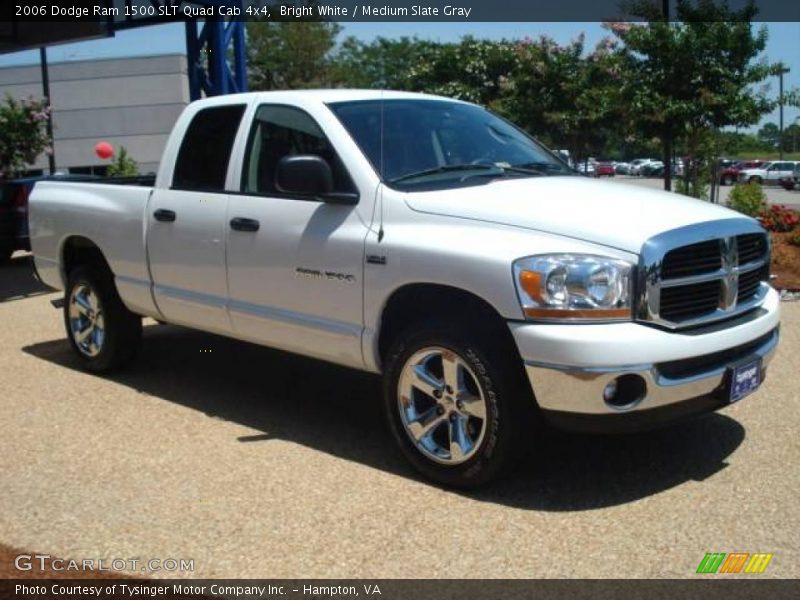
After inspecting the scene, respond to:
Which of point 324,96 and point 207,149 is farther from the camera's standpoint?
point 207,149

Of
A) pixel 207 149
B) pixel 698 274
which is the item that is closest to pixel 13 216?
pixel 207 149

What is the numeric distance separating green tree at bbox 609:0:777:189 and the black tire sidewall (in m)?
9.61

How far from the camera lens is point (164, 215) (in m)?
5.88

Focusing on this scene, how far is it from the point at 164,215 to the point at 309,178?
5.30 ft

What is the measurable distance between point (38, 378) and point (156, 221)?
185cm

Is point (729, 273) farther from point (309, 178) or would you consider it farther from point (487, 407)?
point (309, 178)

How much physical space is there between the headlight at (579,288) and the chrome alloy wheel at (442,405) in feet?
1.73

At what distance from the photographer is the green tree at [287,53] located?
1240 inches

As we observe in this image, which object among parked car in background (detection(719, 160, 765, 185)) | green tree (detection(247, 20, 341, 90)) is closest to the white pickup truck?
green tree (detection(247, 20, 341, 90))

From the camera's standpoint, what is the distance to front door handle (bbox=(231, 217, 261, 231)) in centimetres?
523

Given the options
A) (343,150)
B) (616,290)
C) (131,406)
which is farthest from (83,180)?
(616,290)

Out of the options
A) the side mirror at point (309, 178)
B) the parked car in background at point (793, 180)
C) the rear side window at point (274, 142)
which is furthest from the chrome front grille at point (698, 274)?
the parked car in background at point (793, 180)

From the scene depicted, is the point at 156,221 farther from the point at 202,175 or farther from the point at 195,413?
the point at 195,413

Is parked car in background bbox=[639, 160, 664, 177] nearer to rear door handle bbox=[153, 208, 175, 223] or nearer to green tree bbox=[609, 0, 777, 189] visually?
green tree bbox=[609, 0, 777, 189]
